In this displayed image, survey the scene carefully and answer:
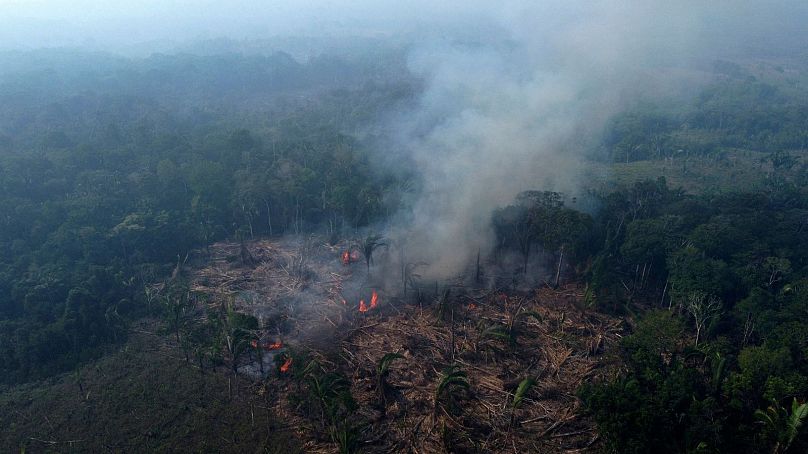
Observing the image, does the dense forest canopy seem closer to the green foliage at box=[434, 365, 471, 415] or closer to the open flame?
the open flame

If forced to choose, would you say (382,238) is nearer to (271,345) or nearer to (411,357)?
(271,345)

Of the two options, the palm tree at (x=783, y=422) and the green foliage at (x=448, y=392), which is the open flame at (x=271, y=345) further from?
the palm tree at (x=783, y=422)

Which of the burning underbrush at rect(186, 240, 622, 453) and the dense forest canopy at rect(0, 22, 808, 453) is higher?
the dense forest canopy at rect(0, 22, 808, 453)

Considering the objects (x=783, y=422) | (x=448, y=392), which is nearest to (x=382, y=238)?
(x=448, y=392)

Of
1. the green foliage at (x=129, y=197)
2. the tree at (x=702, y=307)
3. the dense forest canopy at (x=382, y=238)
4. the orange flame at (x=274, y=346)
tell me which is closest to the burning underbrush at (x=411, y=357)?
the orange flame at (x=274, y=346)

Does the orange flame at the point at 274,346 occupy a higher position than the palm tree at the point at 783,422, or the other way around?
the palm tree at the point at 783,422

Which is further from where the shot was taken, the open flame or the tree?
the open flame

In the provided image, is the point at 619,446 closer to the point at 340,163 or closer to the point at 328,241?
the point at 328,241

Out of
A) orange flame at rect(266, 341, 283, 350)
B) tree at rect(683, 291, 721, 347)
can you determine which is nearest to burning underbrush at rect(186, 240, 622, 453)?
orange flame at rect(266, 341, 283, 350)

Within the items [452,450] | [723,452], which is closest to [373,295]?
[452,450]

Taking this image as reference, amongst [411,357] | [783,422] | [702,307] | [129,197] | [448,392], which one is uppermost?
[129,197]
